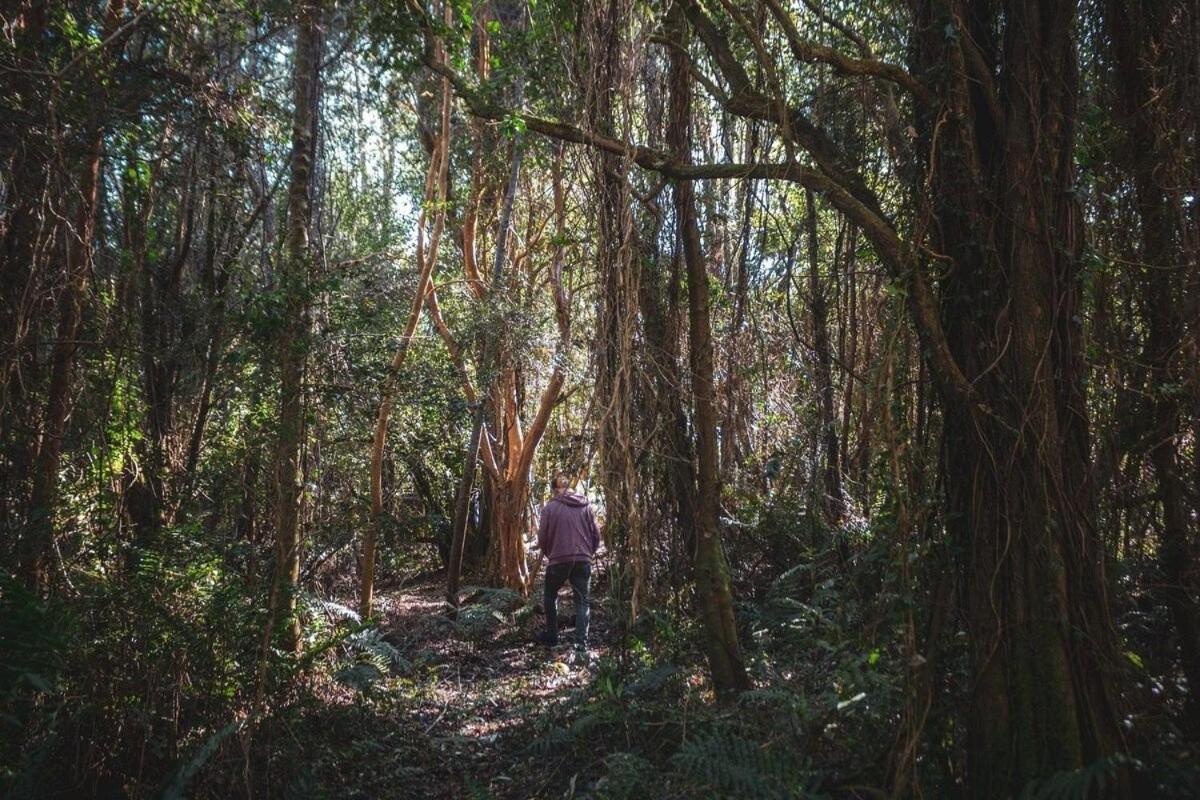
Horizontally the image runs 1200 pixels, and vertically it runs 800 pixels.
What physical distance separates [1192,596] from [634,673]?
3164 mm

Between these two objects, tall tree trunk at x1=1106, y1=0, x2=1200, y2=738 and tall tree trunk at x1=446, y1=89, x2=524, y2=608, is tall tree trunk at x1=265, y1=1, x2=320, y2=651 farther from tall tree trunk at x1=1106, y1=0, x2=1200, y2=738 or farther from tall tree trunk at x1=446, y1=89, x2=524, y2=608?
tall tree trunk at x1=1106, y1=0, x2=1200, y2=738

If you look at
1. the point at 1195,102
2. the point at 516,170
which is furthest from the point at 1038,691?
the point at 516,170

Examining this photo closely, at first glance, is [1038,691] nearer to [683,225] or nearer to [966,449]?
[966,449]

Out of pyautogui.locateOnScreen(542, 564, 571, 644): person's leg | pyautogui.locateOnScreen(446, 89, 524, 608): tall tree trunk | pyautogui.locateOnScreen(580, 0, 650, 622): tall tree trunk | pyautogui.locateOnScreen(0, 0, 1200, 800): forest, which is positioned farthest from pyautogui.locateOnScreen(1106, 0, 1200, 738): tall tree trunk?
pyautogui.locateOnScreen(446, 89, 524, 608): tall tree trunk

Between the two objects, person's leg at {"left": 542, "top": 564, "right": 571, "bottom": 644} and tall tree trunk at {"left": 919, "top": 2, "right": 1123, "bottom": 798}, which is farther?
person's leg at {"left": 542, "top": 564, "right": 571, "bottom": 644}

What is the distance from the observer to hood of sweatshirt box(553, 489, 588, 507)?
8016 mm

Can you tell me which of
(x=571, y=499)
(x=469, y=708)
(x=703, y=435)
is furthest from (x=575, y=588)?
(x=703, y=435)

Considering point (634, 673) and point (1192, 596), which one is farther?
point (634, 673)

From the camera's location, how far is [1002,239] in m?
3.55

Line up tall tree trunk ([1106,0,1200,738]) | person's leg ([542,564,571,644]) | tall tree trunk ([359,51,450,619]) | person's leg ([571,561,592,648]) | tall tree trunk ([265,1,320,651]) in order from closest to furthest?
1. tall tree trunk ([1106,0,1200,738])
2. tall tree trunk ([265,1,320,651])
3. tall tree trunk ([359,51,450,619])
4. person's leg ([571,561,592,648])
5. person's leg ([542,564,571,644])

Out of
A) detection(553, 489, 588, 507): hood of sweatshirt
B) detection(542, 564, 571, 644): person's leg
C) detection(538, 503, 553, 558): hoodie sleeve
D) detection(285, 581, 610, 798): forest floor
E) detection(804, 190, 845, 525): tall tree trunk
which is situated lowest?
detection(285, 581, 610, 798): forest floor

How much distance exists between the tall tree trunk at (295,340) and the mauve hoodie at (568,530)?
93.3 inches

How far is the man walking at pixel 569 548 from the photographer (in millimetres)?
7938

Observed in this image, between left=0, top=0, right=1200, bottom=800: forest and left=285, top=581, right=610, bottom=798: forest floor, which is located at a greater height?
left=0, top=0, right=1200, bottom=800: forest
